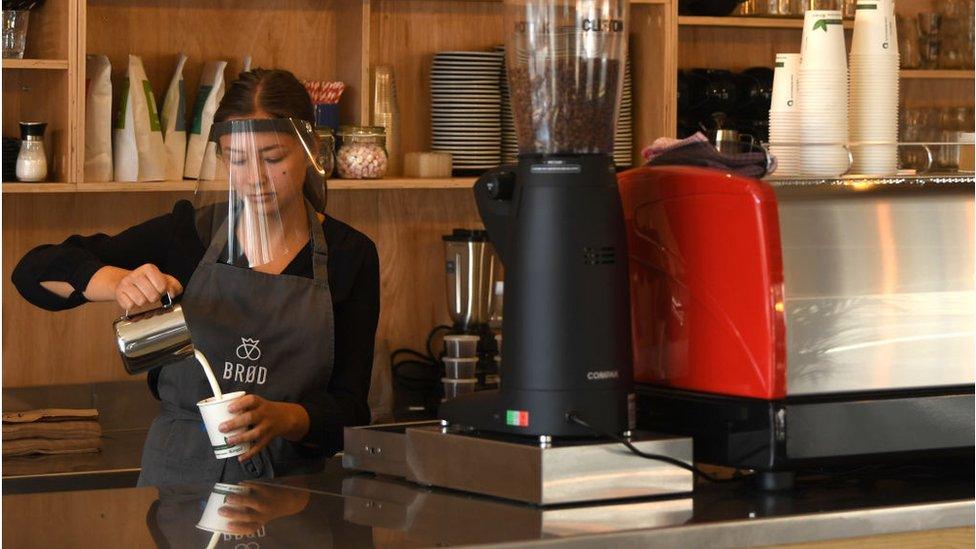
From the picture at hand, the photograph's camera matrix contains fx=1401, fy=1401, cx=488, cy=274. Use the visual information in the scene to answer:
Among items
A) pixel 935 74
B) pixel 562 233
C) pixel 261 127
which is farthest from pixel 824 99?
pixel 935 74

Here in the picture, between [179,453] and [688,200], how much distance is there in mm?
1016

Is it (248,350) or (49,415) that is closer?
(248,350)

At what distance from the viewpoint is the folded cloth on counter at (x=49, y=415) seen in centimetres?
307

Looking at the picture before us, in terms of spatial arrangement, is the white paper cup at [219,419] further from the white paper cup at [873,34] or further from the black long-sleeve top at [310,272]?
the white paper cup at [873,34]

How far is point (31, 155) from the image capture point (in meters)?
3.04

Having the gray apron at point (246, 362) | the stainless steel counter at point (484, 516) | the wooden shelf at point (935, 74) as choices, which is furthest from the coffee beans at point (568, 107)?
the wooden shelf at point (935, 74)

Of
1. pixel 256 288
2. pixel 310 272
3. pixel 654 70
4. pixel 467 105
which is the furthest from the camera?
pixel 654 70

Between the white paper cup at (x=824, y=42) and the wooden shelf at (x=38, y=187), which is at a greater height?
the white paper cup at (x=824, y=42)

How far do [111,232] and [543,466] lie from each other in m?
2.30

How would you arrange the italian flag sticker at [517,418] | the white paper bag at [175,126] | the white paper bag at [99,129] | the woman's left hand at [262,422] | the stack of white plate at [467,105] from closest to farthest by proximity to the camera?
the italian flag sticker at [517,418]
the woman's left hand at [262,422]
the white paper bag at [99,129]
the white paper bag at [175,126]
the stack of white plate at [467,105]

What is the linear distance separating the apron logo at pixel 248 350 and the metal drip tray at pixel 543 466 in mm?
641

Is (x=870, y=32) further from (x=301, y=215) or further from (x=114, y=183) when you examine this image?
(x=114, y=183)

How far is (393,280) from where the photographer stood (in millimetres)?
3781

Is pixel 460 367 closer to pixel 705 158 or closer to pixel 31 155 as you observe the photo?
pixel 31 155
